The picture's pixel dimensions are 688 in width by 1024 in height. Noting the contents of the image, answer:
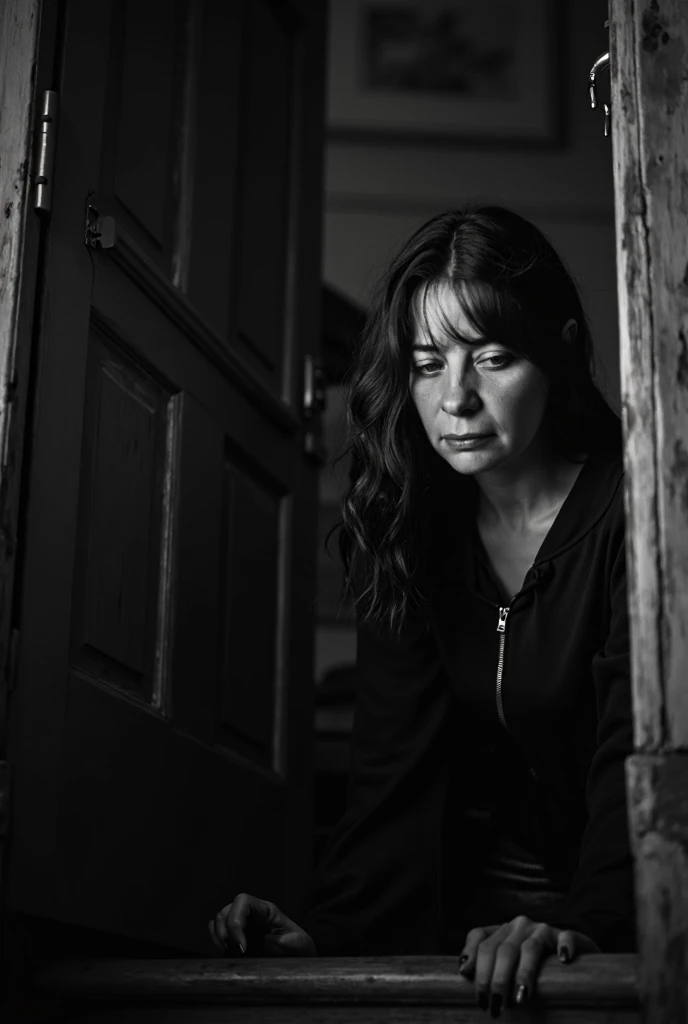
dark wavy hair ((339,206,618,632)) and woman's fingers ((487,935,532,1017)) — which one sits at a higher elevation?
dark wavy hair ((339,206,618,632))

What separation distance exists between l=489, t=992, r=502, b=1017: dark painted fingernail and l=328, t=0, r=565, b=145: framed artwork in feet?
14.0

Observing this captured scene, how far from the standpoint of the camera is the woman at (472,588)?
1.62 metres

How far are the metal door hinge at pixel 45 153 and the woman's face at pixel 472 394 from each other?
50cm

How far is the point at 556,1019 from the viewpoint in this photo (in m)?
1.16

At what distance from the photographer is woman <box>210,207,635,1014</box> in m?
1.62

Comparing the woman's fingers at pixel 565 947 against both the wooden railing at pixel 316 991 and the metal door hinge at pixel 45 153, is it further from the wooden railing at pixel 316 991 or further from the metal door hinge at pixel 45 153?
the metal door hinge at pixel 45 153

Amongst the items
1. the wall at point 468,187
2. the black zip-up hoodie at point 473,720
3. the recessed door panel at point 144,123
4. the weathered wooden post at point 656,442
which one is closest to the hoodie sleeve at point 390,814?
the black zip-up hoodie at point 473,720

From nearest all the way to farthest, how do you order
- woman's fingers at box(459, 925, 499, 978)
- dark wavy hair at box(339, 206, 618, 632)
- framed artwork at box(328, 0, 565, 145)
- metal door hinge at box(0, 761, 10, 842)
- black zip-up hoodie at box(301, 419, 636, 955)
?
woman's fingers at box(459, 925, 499, 978)
metal door hinge at box(0, 761, 10, 842)
black zip-up hoodie at box(301, 419, 636, 955)
dark wavy hair at box(339, 206, 618, 632)
framed artwork at box(328, 0, 565, 145)

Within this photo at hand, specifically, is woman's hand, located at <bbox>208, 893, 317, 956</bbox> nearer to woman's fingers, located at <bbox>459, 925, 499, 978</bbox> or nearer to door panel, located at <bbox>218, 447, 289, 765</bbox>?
woman's fingers, located at <bbox>459, 925, 499, 978</bbox>

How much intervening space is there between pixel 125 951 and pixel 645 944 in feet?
2.85

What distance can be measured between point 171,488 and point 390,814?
565mm

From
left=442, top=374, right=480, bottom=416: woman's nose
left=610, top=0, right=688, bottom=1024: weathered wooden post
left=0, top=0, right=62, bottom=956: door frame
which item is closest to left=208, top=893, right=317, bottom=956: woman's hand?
left=0, top=0, right=62, bottom=956: door frame

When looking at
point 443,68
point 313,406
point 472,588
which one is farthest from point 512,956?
point 443,68

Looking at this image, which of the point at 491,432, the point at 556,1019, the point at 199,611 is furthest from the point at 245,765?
the point at 556,1019
